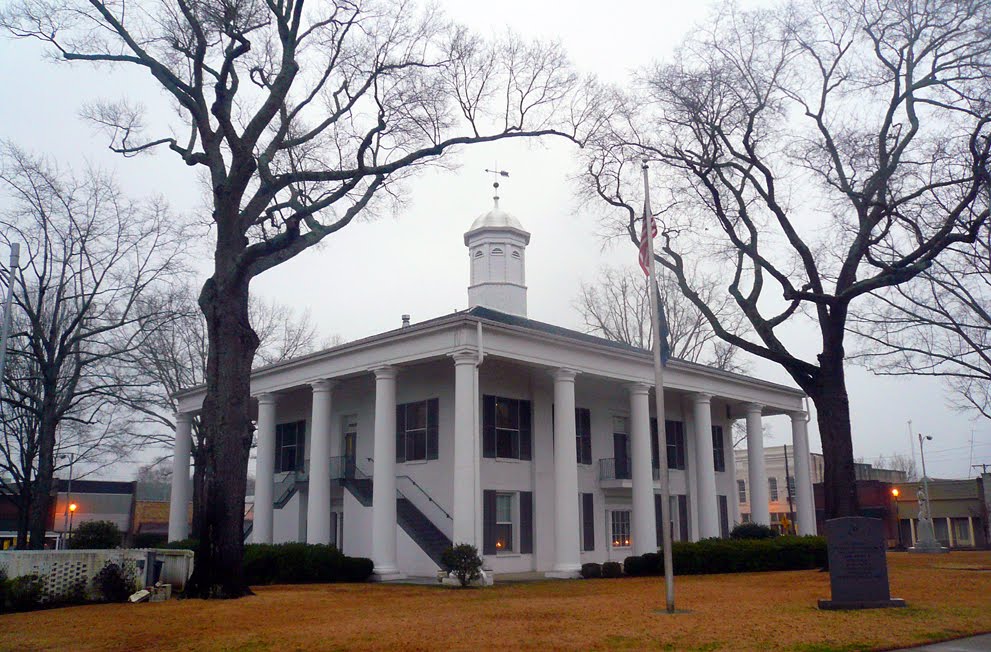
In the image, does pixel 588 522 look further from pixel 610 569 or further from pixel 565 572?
pixel 565 572

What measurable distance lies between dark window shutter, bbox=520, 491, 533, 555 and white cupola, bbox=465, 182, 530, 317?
25.9 ft

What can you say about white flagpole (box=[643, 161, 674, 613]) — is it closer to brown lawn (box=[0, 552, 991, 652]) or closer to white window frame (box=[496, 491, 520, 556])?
brown lawn (box=[0, 552, 991, 652])

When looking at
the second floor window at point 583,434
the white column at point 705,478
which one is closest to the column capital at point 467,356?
the second floor window at point 583,434

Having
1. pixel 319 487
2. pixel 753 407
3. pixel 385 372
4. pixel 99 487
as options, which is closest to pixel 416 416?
pixel 385 372

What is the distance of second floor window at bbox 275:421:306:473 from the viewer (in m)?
32.3

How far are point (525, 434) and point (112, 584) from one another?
46.3 ft

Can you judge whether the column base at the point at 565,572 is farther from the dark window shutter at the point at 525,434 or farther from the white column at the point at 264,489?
the white column at the point at 264,489

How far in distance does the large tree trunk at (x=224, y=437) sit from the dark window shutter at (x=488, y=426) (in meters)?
9.50

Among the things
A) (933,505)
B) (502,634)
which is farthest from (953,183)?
(933,505)

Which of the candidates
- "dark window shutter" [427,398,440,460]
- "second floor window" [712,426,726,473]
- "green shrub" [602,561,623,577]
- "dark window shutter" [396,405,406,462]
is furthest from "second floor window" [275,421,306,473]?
"second floor window" [712,426,726,473]

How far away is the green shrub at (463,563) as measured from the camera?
2036 cm

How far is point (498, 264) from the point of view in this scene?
32.7 metres

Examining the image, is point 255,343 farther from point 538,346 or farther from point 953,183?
point 953,183

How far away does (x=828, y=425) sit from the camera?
22.0 meters
